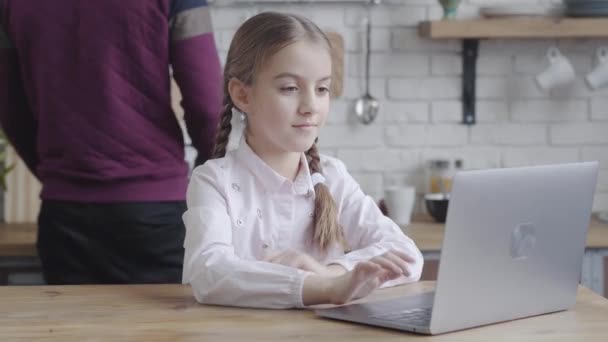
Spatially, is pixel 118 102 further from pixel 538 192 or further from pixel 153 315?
pixel 538 192

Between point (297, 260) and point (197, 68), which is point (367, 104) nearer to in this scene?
point (197, 68)

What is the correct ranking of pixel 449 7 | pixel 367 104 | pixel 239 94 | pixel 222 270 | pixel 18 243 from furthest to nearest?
1. pixel 367 104
2. pixel 449 7
3. pixel 18 243
4. pixel 239 94
5. pixel 222 270

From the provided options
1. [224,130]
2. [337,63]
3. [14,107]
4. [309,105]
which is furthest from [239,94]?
[337,63]

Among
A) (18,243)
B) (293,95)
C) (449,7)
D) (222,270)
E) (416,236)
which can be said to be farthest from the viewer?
(449,7)

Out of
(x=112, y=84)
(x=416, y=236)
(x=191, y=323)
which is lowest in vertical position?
(x=416, y=236)

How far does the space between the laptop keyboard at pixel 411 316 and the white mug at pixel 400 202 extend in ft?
4.81

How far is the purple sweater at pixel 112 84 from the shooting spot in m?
2.20

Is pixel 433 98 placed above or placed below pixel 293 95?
below

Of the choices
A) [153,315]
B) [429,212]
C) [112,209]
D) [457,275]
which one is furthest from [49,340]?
[429,212]

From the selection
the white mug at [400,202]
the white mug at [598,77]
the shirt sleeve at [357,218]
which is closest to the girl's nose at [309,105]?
the shirt sleeve at [357,218]

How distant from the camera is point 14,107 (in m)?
2.44

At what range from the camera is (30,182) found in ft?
10.3

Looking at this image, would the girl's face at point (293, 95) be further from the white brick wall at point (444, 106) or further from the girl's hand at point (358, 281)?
the white brick wall at point (444, 106)

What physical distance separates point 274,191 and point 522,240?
0.50m
